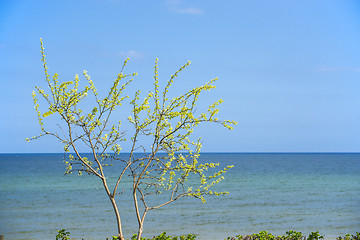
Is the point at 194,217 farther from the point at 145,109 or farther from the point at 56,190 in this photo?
the point at 56,190

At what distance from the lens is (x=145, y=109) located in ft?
25.1

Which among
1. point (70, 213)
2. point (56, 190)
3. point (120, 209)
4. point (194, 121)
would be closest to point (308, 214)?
point (120, 209)

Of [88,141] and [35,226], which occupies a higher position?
[88,141]

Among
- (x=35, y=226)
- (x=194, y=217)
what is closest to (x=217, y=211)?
(x=194, y=217)

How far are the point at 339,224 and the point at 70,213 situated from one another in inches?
462

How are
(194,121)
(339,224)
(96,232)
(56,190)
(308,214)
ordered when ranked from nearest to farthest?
(194,121)
(96,232)
(339,224)
(308,214)
(56,190)

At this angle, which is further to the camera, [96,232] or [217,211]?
[217,211]

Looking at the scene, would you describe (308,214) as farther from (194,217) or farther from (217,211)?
(194,217)

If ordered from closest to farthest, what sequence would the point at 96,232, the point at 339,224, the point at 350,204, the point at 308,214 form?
the point at 96,232, the point at 339,224, the point at 308,214, the point at 350,204

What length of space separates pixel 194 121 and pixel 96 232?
10.8 metres

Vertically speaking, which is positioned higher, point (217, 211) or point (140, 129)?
point (140, 129)

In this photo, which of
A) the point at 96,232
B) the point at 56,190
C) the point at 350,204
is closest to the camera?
the point at 96,232

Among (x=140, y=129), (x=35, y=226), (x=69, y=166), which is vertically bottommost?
(x=35, y=226)

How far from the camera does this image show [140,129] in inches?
301
